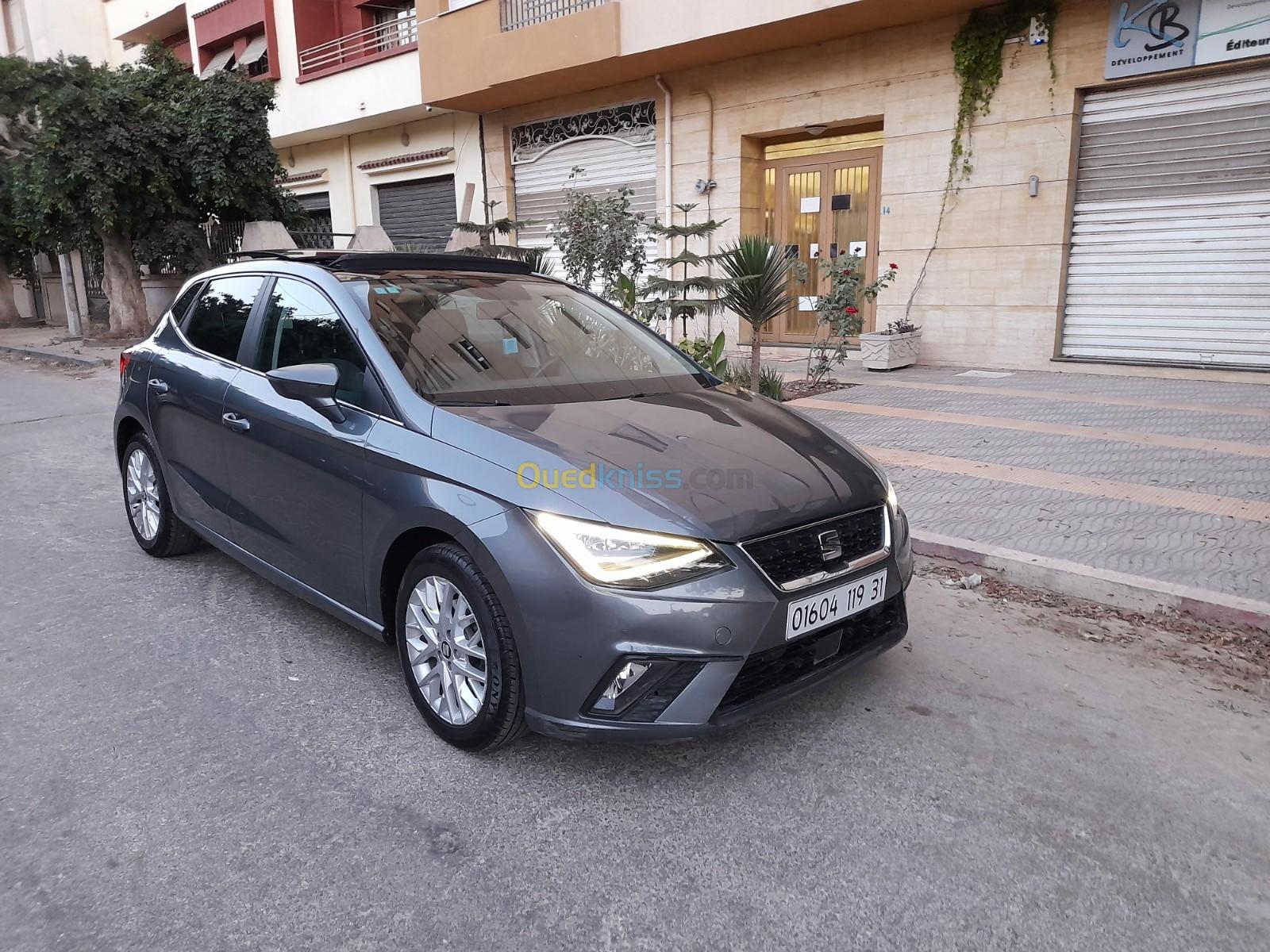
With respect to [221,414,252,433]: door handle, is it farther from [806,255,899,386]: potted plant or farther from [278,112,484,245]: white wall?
[278,112,484,245]: white wall

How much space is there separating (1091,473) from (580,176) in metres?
11.6

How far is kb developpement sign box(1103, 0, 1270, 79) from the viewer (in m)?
9.12

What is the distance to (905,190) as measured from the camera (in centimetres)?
1188

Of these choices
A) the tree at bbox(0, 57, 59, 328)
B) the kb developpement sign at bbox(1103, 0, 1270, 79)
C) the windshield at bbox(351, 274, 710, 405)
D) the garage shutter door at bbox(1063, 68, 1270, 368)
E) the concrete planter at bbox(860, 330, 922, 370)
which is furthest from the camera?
the tree at bbox(0, 57, 59, 328)

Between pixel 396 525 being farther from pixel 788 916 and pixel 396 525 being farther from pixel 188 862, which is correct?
pixel 788 916

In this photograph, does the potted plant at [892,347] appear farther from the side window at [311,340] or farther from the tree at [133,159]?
the tree at [133,159]

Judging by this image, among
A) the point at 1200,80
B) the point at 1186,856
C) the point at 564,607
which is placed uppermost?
the point at 1200,80

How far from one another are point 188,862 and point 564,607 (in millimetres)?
1235

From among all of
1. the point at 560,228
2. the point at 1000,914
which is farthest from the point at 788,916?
the point at 560,228

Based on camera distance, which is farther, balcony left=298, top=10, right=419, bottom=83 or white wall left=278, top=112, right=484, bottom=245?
balcony left=298, top=10, right=419, bottom=83

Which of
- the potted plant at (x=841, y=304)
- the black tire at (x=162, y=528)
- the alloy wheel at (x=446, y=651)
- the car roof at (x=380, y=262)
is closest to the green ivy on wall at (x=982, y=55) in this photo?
the potted plant at (x=841, y=304)

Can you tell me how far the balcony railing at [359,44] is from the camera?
1838cm

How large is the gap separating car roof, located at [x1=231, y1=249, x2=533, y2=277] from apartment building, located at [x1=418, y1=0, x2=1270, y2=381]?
4.86 m

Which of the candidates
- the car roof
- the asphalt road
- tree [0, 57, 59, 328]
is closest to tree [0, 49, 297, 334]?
tree [0, 57, 59, 328]
